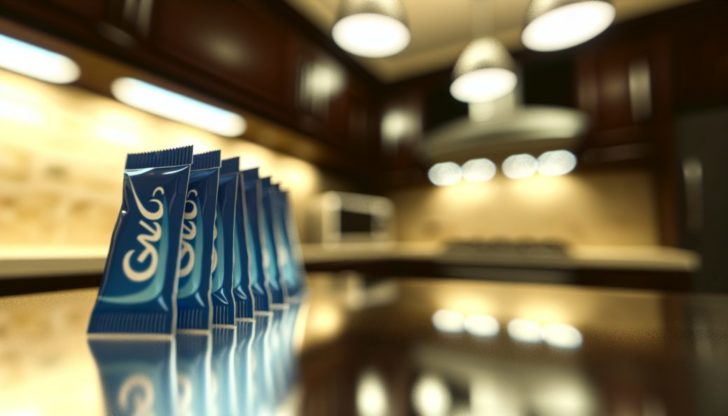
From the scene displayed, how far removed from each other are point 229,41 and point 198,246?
155 cm

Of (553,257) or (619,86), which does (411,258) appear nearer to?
(553,257)

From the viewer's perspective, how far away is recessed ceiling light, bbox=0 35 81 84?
44.4 inches

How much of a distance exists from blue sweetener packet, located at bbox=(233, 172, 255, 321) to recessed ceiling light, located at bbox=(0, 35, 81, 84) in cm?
123

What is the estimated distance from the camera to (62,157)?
142 centimetres

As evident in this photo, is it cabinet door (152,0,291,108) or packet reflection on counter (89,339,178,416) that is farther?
cabinet door (152,0,291,108)

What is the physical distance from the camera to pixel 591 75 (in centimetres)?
217

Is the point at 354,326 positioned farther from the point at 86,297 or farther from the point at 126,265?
the point at 86,297

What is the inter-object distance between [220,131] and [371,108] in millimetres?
1337

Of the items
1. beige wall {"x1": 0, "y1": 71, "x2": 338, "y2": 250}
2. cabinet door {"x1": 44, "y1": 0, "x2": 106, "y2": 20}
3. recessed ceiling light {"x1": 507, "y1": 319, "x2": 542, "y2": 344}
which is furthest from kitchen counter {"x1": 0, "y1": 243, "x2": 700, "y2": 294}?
recessed ceiling light {"x1": 507, "y1": 319, "x2": 542, "y2": 344}

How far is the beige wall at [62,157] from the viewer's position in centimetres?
129

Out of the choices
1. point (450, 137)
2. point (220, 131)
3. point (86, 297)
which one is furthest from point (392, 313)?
point (450, 137)

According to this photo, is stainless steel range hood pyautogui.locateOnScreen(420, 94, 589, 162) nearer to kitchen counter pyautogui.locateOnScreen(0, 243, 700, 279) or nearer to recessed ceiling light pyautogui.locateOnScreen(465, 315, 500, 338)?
kitchen counter pyautogui.locateOnScreen(0, 243, 700, 279)

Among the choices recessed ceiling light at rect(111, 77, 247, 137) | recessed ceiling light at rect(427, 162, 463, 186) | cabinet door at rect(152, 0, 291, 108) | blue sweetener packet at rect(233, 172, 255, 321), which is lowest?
blue sweetener packet at rect(233, 172, 255, 321)

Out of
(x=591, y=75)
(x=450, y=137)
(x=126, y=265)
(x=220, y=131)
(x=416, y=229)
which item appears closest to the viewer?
(x=126, y=265)
